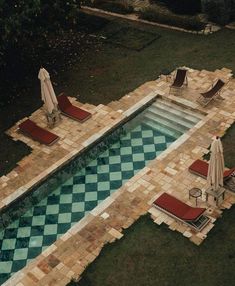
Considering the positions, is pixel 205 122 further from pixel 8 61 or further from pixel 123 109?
pixel 8 61

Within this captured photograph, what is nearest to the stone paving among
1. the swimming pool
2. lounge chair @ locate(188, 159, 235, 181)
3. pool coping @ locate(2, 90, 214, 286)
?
pool coping @ locate(2, 90, 214, 286)

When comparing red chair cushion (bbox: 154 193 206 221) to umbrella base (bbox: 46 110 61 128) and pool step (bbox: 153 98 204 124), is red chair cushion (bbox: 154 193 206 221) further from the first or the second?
umbrella base (bbox: 46 110 61 128)

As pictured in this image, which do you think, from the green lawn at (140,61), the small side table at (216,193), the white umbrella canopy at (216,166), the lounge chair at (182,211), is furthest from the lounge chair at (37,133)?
the white umbrella canopy at (216,166)

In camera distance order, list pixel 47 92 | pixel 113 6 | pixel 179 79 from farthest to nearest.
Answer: pixel 113 6 < pixel 179 79 < pixel 47 92

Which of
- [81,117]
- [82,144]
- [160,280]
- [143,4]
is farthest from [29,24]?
[160,280]

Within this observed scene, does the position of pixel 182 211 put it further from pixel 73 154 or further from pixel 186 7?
pixel 186 7

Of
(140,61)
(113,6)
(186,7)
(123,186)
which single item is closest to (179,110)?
→ (140,61)

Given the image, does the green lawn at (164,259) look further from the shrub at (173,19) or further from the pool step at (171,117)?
the shrub at (173,19)
